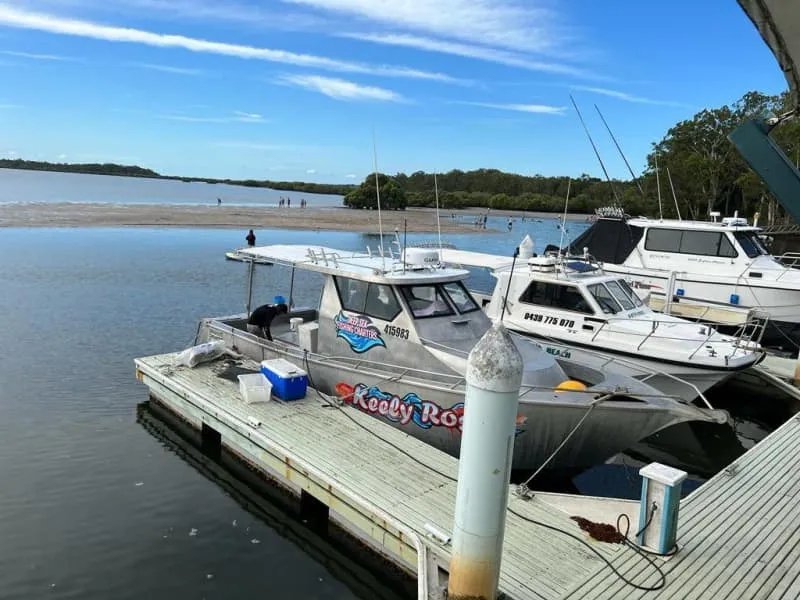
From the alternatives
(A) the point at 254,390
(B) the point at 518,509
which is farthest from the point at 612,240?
(B) the point at 518,509

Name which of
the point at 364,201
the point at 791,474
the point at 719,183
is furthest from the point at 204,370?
the point at 364,201

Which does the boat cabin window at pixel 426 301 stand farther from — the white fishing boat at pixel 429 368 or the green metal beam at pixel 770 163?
the green metal beam at pixel 770 163

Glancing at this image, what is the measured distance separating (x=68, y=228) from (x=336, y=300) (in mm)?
36529

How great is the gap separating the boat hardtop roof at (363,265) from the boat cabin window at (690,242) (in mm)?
9713

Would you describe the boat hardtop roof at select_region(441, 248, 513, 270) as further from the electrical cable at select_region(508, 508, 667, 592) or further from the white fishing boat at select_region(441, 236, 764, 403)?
the electrical cable at select_region(508, 508, 667, 592)

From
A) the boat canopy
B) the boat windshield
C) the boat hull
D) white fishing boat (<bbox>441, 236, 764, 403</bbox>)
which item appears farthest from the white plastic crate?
the boat canopy

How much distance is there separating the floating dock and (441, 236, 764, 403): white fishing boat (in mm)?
1777

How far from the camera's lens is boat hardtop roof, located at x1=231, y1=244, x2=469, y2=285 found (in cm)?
892

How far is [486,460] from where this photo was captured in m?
4.28

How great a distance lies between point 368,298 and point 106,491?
14.1 ft

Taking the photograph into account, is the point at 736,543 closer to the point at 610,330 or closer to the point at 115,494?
the point at 610,330

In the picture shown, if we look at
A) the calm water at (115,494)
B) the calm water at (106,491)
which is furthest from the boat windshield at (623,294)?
the calm water at (106,491)

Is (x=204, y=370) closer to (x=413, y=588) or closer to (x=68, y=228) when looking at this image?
(x=413, y=588)

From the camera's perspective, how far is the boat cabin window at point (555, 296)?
11.9m
